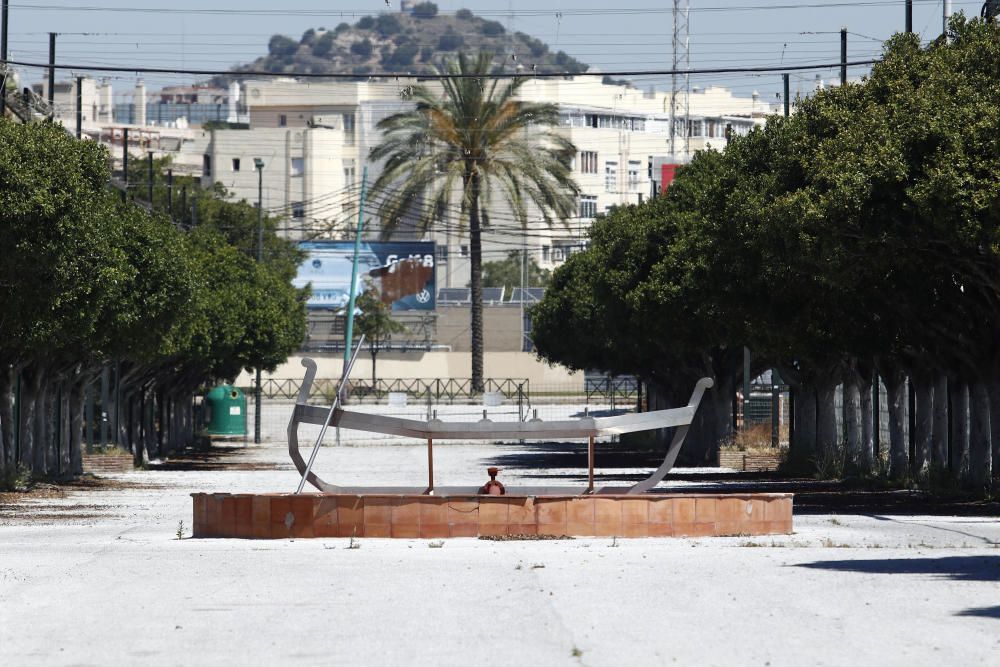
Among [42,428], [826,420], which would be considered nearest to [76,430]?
[42,428]

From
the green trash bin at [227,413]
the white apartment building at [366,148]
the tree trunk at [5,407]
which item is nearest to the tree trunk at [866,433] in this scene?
the tree trunk at [5,407]

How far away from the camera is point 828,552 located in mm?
17656

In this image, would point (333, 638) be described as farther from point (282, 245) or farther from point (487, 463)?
point (282, 245)

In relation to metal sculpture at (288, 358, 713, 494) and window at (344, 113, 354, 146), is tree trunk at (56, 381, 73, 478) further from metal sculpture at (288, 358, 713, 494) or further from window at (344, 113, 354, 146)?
window at (344, 113, 354, 146)

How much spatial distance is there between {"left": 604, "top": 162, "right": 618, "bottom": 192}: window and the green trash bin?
7480 cm

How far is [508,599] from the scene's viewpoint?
13.6m

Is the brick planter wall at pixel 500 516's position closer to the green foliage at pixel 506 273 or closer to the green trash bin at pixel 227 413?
the green trash bin at pixel 227 413

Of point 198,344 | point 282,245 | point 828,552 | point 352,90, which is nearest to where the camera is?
point 828,552

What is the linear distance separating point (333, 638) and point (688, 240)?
87.8 ft

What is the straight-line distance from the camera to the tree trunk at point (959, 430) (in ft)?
100.0

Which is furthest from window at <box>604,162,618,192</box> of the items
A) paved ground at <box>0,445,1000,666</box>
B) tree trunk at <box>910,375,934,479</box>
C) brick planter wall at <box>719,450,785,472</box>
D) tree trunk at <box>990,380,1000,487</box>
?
paved ground at <box>0,445,1000,666</box>

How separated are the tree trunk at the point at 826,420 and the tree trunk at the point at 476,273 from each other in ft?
107

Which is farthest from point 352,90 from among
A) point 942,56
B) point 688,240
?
point 942,56

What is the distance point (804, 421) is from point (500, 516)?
22685 millimetres
